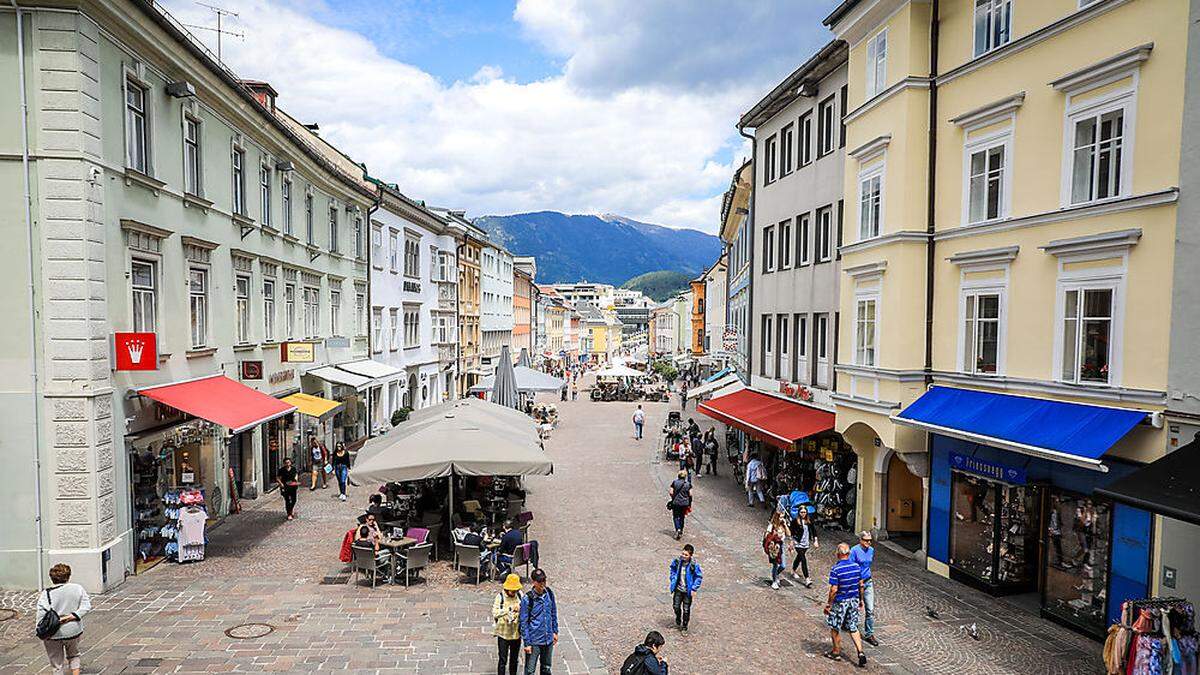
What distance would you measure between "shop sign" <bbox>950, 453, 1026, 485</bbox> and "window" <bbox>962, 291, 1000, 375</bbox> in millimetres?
1714

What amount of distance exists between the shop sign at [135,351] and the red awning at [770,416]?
14.0m

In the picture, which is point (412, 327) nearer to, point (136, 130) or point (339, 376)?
point (339, 376)

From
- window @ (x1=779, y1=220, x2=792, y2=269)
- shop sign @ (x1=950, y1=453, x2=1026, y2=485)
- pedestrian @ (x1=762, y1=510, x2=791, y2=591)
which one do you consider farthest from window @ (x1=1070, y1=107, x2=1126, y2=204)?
window @ (x1=779, y1=220, x2=792, y2=269)

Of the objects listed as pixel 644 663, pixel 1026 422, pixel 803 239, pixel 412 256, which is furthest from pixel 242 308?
pixel 412 256

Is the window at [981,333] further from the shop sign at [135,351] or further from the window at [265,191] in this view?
the window at [265,191]

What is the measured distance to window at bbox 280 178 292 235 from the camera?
22828mm

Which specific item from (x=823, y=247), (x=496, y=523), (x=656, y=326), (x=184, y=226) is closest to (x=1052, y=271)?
(x=823, y=247)

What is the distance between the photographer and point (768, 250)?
24.2m

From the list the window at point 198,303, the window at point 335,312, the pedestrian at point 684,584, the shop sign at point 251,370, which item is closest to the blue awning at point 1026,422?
the pedestrian at point 684,584

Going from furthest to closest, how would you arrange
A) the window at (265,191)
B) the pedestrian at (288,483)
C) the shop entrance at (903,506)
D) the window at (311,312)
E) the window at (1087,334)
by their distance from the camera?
1. the window at (311,312)
2. the window at (265,191)
3. the pedestrian at (288,483)
4. the shop entrance at (903,506)
5. the window at (1087,334)

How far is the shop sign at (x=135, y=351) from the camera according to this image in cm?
1285

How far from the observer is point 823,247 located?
65.4ft

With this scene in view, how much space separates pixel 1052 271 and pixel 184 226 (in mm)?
17405

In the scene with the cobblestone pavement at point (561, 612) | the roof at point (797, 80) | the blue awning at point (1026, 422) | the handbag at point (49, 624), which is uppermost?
the roof at point (797, 80)
